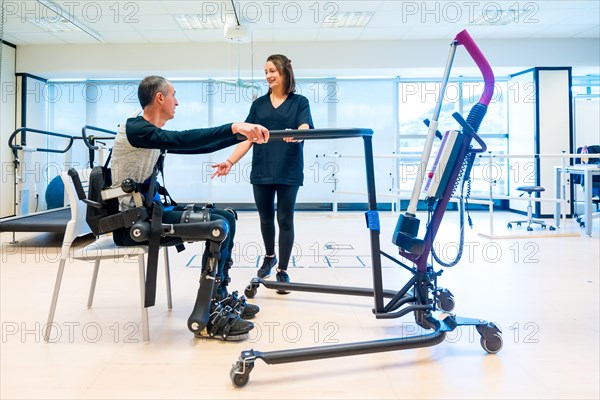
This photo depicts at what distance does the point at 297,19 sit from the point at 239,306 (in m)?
4.71

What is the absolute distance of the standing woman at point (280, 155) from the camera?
7.54ft

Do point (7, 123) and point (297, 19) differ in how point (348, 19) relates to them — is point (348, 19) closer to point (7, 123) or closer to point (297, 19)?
point (297, 19)

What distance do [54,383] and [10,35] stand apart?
652 cm

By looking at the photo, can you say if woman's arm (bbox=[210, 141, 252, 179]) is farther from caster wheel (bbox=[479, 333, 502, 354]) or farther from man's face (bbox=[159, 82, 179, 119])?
caster wheel (bbox=[479, 333, 502, 354])

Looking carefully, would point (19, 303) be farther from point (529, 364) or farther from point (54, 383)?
point (529, 364)

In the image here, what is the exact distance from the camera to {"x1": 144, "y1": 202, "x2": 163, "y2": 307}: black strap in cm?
161

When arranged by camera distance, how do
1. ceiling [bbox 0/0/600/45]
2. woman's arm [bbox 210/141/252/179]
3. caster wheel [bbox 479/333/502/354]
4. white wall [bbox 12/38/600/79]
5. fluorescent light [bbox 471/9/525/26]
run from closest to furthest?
caster wheel [bbox 479/333/502/354]
woman's arm [bbox 210/141/252/179]
ceiling [bbox 0/0/600/45]
fluorescent light [bbox 471/9/525/26]
white wall [bbox 12/38/600/79]

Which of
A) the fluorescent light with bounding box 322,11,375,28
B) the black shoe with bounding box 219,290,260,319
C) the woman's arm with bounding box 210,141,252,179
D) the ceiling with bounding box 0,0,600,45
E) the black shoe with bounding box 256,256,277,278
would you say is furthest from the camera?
the fluorescent light with bounding box 322,11,375,28

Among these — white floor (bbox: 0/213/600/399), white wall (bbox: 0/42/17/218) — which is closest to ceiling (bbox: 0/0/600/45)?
white wall (bbox: 0/42/17/218)

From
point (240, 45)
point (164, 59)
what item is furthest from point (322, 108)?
point (164, 59)

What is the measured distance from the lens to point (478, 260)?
3.30m

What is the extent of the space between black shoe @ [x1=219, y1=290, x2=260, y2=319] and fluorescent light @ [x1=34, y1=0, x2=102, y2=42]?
16.0 ft

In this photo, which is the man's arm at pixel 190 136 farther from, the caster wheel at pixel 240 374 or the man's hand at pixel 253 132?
the caster wheel at pixel 240 374

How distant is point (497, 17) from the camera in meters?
5.60
